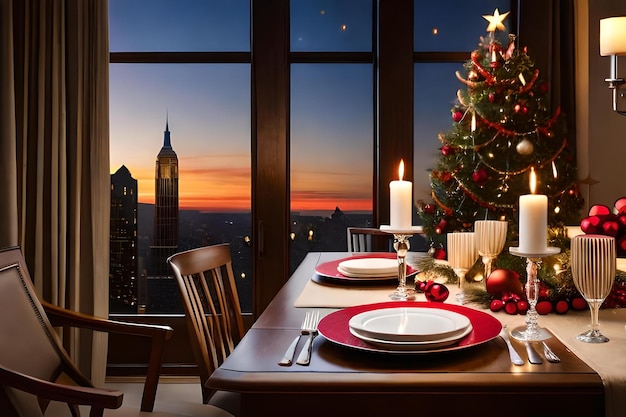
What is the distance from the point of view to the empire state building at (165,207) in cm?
370

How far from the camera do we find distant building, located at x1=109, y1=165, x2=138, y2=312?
367cm

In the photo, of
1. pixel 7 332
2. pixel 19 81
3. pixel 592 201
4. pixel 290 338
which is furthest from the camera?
pixel 592 201

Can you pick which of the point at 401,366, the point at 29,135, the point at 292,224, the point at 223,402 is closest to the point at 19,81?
the point at 29,135

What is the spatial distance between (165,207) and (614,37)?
8.29 ft

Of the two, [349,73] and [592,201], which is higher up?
[349,73]

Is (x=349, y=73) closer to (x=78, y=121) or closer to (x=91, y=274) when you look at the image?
(x=78, y=121)

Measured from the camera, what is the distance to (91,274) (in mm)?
3301

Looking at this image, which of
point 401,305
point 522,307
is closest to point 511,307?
point 522,307

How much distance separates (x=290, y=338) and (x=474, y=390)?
42 centimetres

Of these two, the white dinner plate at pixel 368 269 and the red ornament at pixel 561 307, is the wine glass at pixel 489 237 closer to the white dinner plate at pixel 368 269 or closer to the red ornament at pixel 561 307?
the red ornament at pixel 561 307

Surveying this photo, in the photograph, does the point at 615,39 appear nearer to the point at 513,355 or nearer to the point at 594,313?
the point at 594,313

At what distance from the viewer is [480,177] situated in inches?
125

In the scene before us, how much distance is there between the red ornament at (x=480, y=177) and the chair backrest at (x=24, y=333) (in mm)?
2170

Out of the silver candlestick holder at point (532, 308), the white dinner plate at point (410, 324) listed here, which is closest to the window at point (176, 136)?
the white dinner plate at point (410, 324)
